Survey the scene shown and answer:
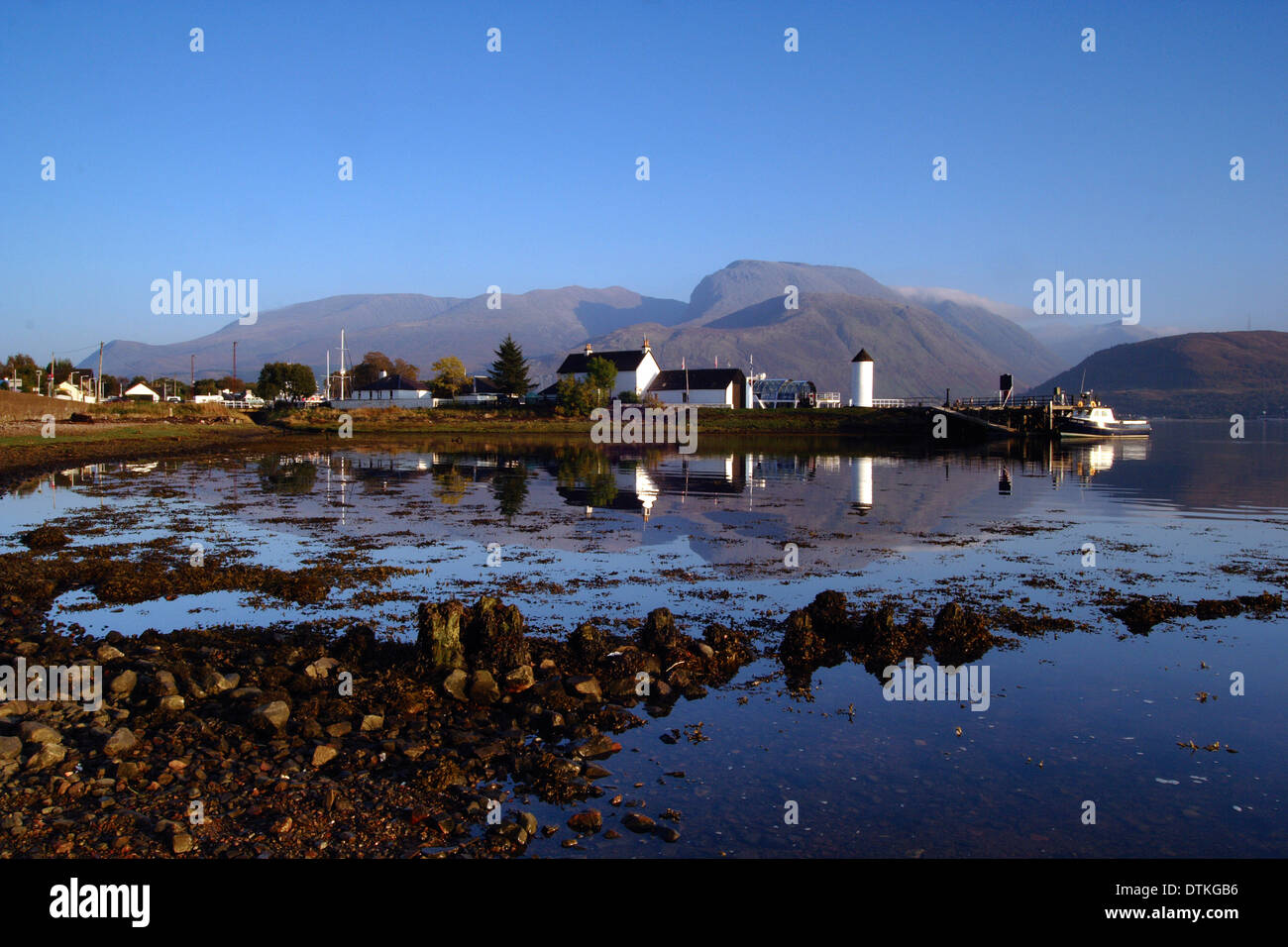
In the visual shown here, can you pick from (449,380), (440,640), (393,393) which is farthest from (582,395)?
(440,640)

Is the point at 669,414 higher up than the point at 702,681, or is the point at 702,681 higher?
the point at 669,414

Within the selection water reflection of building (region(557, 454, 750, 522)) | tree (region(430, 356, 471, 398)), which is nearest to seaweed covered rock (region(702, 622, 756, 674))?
water reflection of building (region(557, 454, 750, 522))

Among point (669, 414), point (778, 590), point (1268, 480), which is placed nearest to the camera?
point (778, 590)

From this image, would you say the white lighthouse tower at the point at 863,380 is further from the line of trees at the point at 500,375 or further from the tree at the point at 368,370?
the tree at the point at 368,370

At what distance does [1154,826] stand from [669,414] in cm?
11540

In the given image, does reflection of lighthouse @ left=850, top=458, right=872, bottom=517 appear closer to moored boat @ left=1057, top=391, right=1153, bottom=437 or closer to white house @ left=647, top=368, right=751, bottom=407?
moored boat @ left=1057, top=391, right=1153, bottom=437

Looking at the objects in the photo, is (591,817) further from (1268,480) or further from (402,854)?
(1268,480)

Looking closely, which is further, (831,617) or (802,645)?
(831,617)

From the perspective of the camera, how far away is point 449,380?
141m

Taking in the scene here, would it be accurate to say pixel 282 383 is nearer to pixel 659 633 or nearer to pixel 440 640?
pixel 440 640

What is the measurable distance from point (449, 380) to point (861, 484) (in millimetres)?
105771

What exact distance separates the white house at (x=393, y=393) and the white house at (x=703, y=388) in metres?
39.6

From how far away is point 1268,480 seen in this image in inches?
1961
